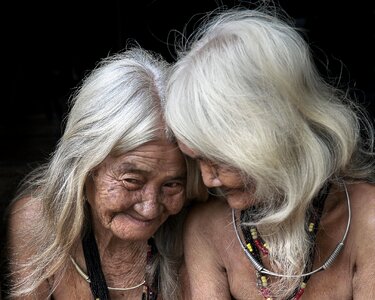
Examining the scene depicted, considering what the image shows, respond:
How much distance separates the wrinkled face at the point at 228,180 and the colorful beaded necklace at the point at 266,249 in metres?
0.14

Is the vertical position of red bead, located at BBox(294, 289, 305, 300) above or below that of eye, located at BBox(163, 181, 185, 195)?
below

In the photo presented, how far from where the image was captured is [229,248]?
2539 mm

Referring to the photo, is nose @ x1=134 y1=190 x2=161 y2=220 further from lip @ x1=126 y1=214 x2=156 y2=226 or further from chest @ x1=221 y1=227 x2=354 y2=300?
chest @ x1=221 y1=227 x2=354 y2=300

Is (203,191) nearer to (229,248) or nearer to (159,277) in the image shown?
(229,248)

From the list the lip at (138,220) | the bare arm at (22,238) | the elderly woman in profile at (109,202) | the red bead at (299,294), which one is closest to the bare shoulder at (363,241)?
the red bead at (299,294)

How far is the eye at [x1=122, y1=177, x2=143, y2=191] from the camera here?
240cm

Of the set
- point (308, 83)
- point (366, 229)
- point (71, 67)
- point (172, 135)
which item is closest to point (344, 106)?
point (308, 83)

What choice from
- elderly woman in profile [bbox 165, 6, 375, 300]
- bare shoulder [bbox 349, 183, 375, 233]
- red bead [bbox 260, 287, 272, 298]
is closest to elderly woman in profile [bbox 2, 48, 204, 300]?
elderly woman in profile [bbox 165, 6, 375, 300]

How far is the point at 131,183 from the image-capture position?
94.7 inches

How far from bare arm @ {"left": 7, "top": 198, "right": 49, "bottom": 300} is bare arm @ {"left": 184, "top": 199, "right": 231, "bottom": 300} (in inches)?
23.2

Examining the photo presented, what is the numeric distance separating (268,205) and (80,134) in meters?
0.69

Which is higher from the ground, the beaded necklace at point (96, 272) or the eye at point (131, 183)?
the eye at point (131, 183)

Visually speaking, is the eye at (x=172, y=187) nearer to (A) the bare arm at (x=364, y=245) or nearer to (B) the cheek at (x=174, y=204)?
(B) the cheek at (x=174, y=204)

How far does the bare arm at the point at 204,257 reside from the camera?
255 cm
